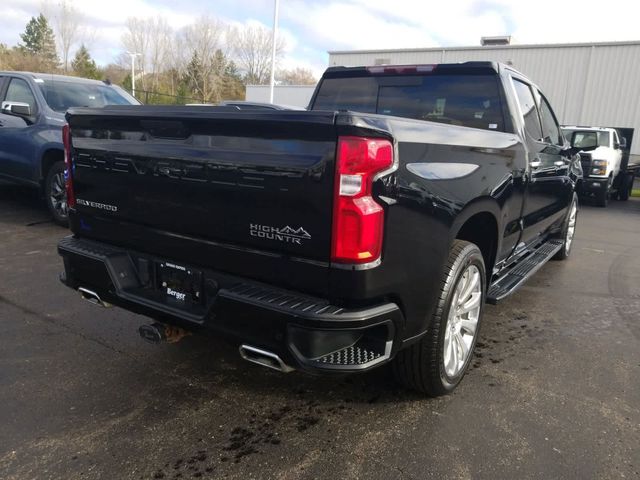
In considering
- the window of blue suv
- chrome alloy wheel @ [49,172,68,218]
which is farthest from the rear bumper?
the window of blue suv

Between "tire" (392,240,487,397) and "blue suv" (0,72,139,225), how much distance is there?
5.55 metres

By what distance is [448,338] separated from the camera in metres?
2.92

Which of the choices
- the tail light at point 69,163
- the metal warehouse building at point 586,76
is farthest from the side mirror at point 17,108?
the metal warehouse building at point 586,76

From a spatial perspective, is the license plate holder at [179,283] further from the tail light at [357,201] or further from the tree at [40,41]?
the tree at [40,41]

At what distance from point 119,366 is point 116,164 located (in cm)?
129

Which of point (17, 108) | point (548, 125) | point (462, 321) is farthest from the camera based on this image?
point (17, 108)

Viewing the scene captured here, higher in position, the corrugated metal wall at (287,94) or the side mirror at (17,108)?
the corrugated metal wall at (287,94)

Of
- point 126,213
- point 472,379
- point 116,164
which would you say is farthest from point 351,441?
point 116,164

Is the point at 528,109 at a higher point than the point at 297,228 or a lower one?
higher

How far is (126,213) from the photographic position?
9.40 ft

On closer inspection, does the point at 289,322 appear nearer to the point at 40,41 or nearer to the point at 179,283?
the point at 179,283

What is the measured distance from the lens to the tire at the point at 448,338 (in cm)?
268

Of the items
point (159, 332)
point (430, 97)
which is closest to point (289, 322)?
point (159, 332)

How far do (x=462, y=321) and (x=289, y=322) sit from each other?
1.37m
